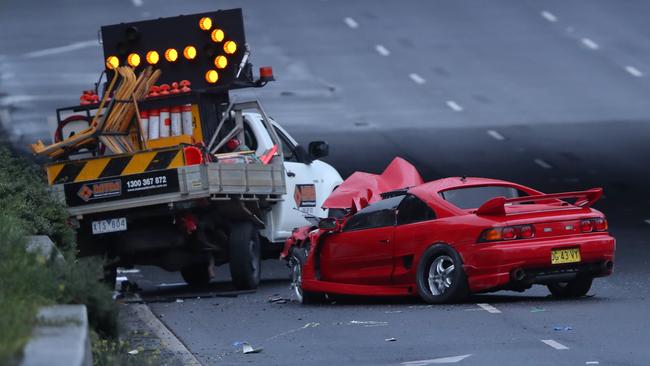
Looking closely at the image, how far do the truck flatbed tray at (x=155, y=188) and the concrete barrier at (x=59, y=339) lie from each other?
8.47 metres

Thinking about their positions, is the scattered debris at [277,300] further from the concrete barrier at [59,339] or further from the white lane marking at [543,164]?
Answer: the white lane marking at [543,164]

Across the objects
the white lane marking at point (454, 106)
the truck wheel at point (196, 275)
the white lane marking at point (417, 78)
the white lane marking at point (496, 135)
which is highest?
the white lane marking at point (417, 78)

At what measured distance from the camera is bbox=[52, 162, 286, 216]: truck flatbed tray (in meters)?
17.7

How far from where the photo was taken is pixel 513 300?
51.8 feet

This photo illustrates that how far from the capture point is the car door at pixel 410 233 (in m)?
15.3

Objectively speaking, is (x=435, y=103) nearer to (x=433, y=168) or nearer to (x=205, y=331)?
(x=433, y=168)

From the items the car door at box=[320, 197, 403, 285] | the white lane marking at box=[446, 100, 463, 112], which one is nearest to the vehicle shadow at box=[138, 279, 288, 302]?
the car door at box=[320, 197, 403, 285]

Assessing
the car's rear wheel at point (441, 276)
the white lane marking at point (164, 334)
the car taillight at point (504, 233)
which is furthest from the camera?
the car's rear wheel at point (441, 276)

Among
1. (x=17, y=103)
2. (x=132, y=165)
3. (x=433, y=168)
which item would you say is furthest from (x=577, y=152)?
(x=132, y=165)

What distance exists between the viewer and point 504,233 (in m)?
14.7

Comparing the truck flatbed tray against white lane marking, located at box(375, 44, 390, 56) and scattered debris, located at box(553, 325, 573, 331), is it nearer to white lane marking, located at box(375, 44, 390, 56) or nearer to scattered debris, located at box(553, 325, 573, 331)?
scattered debris, located at box(553, 325, 573, 331)

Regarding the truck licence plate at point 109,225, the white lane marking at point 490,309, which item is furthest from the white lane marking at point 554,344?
the truck licence plate at point 109,225

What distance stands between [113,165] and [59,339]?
9964 millimetres

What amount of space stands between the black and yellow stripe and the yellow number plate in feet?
15.9
